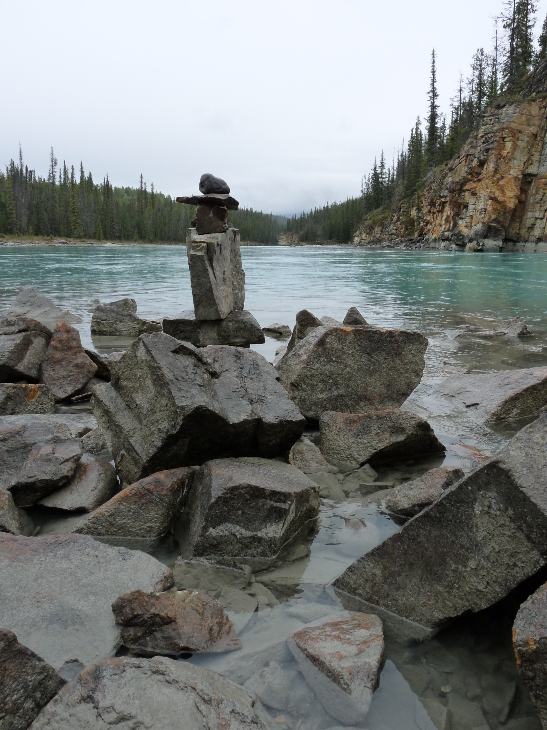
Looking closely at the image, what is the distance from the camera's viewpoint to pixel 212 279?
346 inches

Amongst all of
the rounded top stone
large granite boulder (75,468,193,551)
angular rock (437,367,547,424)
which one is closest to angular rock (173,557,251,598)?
large granite boulder (75,468,193,551)

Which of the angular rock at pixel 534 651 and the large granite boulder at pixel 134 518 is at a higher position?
the angular rock at pixel 534 651

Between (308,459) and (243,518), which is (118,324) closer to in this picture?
(308,459)

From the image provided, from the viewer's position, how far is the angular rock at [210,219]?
31.1ft

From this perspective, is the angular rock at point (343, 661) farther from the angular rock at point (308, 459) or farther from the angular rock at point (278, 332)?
the angular rock at point (278, 332)

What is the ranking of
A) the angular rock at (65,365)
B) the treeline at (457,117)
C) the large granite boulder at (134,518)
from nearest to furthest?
the large granite boulder at (134,518) → the angular rock at (65,365) → the treeline at (457,117)

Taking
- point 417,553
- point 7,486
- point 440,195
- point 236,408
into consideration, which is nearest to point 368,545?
point 417,553

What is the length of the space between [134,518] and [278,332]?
29.1 ft

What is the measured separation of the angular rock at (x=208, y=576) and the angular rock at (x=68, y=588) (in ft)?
0.55

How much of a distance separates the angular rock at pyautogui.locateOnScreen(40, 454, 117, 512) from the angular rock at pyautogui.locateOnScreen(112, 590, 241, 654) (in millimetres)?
1365

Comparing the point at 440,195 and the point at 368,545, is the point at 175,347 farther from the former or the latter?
the point at 440,195

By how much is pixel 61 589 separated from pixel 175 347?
1.87 meters

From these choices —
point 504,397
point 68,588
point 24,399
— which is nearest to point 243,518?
point 68,588

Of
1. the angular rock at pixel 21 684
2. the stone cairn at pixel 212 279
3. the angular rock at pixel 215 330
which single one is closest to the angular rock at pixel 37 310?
the angular rock at pixel 215 330
